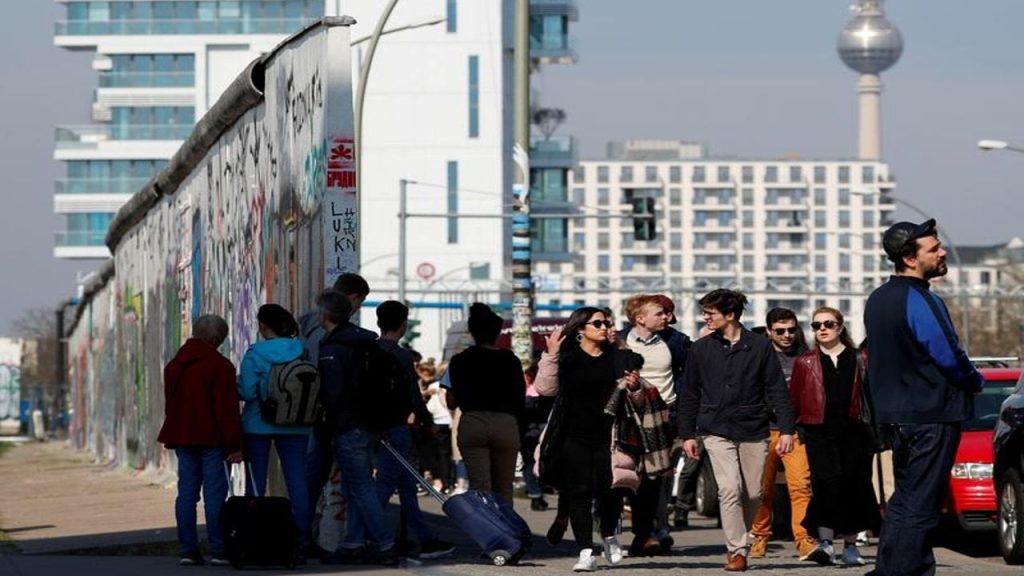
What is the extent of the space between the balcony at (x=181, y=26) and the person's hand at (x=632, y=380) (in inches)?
4159

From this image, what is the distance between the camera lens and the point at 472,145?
10781 cm

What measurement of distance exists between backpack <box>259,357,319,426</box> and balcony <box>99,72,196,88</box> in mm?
106810

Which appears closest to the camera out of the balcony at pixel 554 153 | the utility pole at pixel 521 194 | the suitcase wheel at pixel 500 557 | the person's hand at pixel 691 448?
the person's hand at pixel 691 448

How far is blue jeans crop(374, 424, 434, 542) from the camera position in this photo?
49.0 feet

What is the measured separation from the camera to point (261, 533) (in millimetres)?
14250

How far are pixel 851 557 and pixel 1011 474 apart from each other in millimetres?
1508

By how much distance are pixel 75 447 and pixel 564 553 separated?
150 feet

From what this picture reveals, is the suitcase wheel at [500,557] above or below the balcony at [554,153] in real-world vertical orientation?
below

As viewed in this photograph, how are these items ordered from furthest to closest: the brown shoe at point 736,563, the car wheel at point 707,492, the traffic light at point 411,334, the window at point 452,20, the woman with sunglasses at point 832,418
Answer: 1. the window at point 452,20
2. the traffic light at point 411,334
3. the car wheel at point 707,492
4. the woman with sunglasses at point 832,418
5. the brown shoe at point 736,563

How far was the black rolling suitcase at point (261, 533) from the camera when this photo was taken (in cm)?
1423

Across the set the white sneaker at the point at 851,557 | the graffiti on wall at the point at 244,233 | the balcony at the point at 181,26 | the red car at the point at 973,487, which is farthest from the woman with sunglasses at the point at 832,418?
the balcony at the point at 181,26

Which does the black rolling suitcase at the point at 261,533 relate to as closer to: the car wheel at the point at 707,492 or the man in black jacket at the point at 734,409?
the man in black jacket at the point at 734,409

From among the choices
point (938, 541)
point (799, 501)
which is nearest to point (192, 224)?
point (938, 541)

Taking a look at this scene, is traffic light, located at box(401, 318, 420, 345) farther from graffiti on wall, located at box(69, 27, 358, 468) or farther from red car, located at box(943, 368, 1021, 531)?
red car, located at box(943, 368, 1021, 531)
